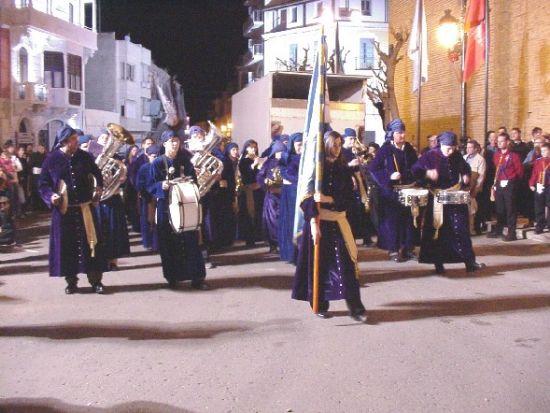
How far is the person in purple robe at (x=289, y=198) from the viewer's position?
1020 cm

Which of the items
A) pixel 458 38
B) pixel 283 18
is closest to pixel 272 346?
pixel 458 38

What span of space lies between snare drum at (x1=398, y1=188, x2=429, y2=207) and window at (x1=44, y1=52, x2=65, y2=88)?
101 ft

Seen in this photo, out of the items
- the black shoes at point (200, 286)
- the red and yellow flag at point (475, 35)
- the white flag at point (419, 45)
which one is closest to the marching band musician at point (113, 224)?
the black shoes at point (200, 286)

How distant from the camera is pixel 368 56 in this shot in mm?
54312

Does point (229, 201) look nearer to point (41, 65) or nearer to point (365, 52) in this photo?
point (41, 65)

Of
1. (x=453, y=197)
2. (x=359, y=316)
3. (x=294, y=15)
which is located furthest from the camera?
(x=294, y=15)

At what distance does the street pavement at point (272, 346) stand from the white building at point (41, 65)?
83.4 ft

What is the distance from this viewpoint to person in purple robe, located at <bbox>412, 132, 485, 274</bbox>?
9.82 m

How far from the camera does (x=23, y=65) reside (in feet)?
115

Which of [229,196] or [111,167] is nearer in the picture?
[111,167]

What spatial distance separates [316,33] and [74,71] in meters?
23.7

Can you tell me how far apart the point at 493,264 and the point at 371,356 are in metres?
5.52

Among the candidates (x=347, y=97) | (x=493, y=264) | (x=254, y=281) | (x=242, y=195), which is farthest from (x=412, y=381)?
Result: (x=347, y=97)

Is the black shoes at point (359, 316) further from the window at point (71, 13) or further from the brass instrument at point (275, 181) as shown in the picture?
the window at point (71, 13)
